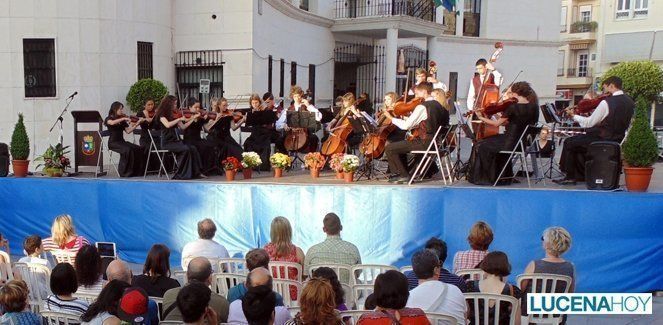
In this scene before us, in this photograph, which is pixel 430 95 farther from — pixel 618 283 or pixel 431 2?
pixel 431 2

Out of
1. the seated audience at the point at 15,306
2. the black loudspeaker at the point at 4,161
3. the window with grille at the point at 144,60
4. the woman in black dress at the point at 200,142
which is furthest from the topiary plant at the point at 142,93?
the seated audience at the point at 15,306

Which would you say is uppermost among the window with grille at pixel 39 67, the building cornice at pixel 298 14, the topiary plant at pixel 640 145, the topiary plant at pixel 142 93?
the building cornice at pixel 298 14

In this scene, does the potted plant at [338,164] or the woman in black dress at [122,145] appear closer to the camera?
the potted plant at [338,164]

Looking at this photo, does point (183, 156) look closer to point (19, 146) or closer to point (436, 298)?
point (19, 146)

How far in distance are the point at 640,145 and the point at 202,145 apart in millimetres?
7169

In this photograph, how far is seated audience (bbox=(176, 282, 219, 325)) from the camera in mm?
3568

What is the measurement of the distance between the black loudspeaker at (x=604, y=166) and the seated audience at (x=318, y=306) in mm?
6199

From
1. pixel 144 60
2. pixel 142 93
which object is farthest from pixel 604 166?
pixel 144 60

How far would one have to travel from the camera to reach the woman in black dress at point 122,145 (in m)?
11.0

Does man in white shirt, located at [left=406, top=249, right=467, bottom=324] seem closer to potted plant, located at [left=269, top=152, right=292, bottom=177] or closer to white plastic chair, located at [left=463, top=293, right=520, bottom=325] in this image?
white plastic chair, located at [left=463, top=293, right=520, bottom=325]

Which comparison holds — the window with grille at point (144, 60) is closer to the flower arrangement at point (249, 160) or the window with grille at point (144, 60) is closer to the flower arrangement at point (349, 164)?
the flower arrangement at point (249, 160)

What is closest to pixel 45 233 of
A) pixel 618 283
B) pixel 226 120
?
pixel 226 120

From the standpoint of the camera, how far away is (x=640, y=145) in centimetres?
820

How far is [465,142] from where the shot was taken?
805 inches
